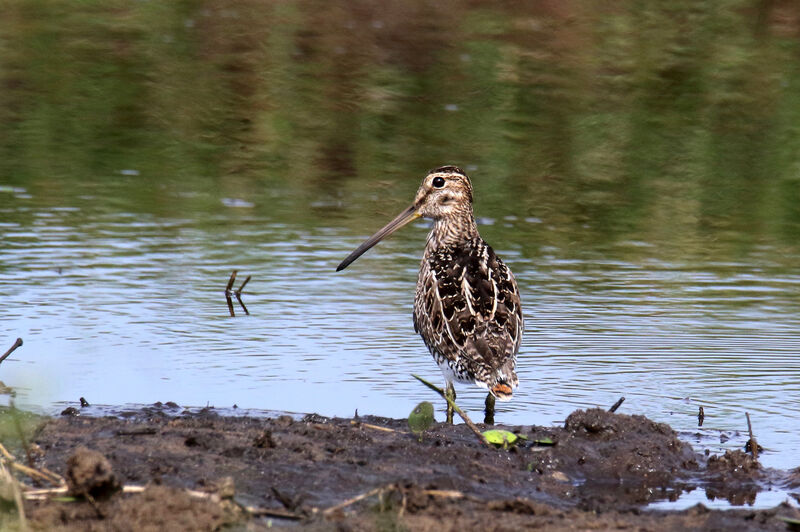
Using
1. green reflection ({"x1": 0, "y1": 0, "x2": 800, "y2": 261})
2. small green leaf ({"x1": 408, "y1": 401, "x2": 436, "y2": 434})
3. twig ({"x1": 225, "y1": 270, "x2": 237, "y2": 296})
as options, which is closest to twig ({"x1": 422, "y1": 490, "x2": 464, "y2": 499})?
small green leaf ({"x1": 408, "y1": 401, "x2": 436, "y2": 434})

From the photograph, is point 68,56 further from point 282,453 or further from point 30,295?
point 282,453

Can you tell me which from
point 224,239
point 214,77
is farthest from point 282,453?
point 214,77

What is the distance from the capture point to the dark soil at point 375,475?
4.84m

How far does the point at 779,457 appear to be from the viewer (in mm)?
6684

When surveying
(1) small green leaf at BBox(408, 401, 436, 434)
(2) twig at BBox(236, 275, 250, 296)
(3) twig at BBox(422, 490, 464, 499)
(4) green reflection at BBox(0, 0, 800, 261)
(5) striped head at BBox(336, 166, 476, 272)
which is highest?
(4) green reflection at BBox(0, 0, 800, 261)

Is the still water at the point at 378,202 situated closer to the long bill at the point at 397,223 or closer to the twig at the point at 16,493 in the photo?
the twig at the point at 16,493

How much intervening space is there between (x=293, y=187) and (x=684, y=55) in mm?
10083

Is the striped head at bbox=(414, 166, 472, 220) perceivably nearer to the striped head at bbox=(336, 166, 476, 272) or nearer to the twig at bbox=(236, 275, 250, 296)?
the striped head at bbox=(336, 166, 476, 272)

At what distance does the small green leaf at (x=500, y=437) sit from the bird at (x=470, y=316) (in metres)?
0.54

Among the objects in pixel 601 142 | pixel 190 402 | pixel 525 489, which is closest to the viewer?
pixel 525 489

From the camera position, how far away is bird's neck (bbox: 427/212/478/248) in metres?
8.69

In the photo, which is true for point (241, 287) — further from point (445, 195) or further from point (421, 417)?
point (421, 417)

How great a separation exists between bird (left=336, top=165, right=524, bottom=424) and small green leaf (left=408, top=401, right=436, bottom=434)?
65 cm

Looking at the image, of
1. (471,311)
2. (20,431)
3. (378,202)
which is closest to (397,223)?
(471,311)
